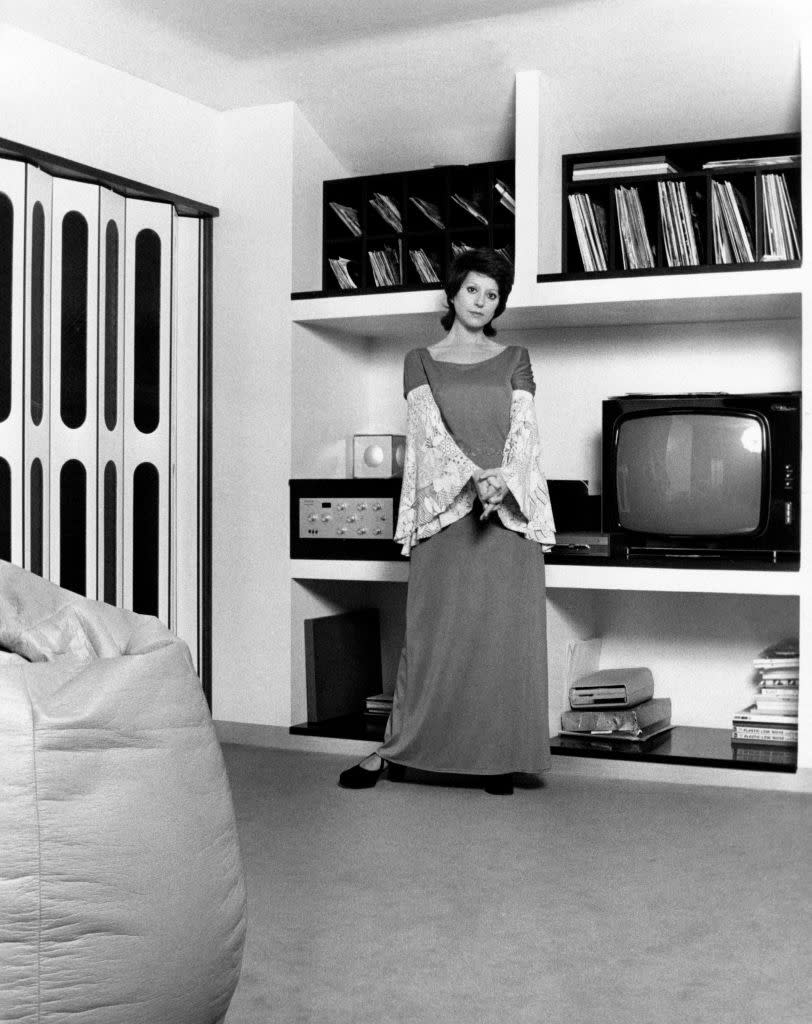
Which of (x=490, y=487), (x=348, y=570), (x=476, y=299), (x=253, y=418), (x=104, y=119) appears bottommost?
(x=348, y=570)

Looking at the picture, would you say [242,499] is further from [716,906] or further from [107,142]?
[716,906]

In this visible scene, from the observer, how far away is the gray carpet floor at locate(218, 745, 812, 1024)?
1.99 metres

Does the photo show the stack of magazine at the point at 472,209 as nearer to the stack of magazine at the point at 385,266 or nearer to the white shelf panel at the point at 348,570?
the stack of magazine at the point at 385,266

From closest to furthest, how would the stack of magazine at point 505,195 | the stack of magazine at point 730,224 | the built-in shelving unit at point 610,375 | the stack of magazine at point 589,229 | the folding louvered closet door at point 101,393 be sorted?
the folding louvered closet door at point 101,393 → the built-in shelving unit at point 610,375 → the stack of magazine at point 730,224 → the stack of magazine at point 589,229 → the stack of magazine at point 505,195

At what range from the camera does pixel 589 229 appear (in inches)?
158

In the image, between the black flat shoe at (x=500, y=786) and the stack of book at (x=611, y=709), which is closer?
the black flat shoe at (x=500, y=786)

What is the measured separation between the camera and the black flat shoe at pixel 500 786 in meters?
3.54

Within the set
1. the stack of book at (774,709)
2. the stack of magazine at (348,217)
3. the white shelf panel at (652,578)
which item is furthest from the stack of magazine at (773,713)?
the stack of magazine at (348,217)

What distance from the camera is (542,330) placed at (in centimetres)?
441

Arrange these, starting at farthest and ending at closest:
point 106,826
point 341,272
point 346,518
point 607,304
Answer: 1. point 341,272
2. point 346,518
3. point 607,304
4. point 106,826

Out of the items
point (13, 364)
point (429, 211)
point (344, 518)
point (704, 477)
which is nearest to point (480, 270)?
point (429, 211)

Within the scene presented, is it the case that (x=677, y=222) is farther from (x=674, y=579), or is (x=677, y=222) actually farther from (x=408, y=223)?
(x=674, y=579)

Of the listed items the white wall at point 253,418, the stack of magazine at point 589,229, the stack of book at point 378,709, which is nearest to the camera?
the stack of magazine at point 589,229

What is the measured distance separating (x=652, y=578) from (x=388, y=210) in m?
1.59
